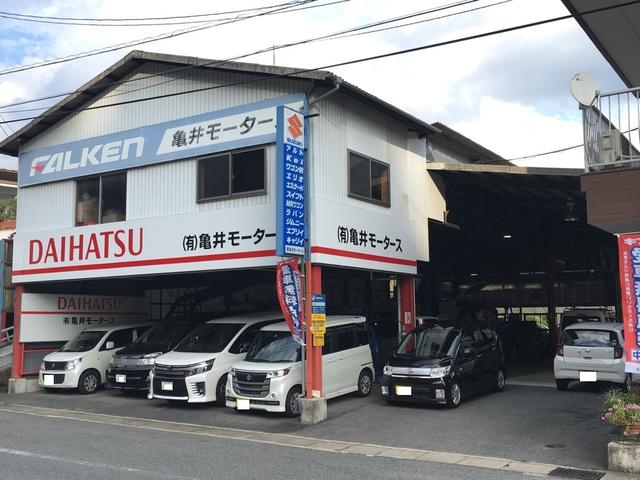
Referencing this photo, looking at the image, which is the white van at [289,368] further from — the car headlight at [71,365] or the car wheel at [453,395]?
the car headlight at [71,365]

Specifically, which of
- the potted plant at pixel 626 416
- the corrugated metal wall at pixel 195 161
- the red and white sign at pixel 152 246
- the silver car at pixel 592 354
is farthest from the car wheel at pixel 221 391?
the potted plant at pixel 626 416

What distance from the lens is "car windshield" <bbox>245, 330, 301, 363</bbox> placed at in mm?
13414

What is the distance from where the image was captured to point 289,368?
Answer: 12906 millimetres

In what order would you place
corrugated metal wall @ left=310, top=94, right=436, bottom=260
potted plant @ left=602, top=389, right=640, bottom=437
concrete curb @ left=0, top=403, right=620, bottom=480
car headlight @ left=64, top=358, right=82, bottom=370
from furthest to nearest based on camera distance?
car headlight @ left=64, top=358, right=82, bottom=370, corrugated metal wall @ left=310, top=94, right=436, bottom=260, concrete curb @ left=0, top=403, right=620, bottom=480, potted plant @ left=602, top=389, right=640, bottom=437

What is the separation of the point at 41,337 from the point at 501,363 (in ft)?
42.9

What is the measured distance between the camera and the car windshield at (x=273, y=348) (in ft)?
44.0

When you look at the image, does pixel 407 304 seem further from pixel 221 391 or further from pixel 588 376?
pixel 221 391

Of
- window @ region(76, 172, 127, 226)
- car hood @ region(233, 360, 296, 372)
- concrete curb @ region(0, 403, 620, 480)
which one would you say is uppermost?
window @ region(76, 172, 127, 226)

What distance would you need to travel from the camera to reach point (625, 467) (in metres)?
8.16

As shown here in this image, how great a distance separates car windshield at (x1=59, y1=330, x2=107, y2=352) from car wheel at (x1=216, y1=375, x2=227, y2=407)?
525cm

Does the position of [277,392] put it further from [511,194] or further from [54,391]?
[511,194]

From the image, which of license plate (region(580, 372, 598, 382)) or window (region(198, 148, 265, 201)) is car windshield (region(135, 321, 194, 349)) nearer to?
window (region(198, 148, 265, 201))

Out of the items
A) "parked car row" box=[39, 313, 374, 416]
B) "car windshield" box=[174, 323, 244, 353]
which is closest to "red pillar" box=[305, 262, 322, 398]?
"parked car row" box=[39, 313, 374, 416]

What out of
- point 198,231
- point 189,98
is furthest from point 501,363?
point 189,98
